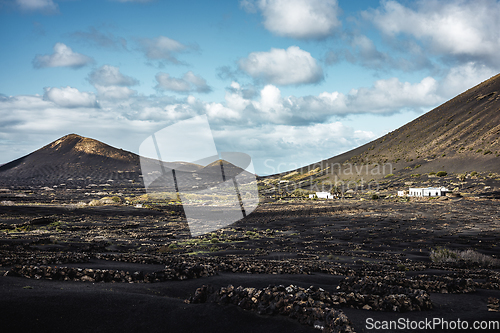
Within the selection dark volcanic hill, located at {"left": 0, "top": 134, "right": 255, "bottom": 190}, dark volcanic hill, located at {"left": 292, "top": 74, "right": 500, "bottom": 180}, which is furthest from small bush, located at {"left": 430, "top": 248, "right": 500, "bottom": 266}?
dark volcanic hill, located at {"left": 0, "top": 134, "right": 255, "bottom": 190}

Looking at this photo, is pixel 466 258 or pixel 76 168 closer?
pixel 466 258

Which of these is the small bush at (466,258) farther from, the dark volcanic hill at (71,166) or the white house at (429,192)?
the dark volcanic hill at (71,166)

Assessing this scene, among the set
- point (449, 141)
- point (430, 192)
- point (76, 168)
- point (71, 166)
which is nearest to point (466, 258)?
point (430, 192)

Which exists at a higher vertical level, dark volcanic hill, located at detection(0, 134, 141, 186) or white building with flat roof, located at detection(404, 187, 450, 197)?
dark volcanic hill, located at detection(0, 134, 141, 186)

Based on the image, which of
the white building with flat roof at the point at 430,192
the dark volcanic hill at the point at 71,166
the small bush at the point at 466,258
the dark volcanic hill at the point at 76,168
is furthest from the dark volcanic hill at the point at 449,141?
the dark volcanic hill at the point at 71,166

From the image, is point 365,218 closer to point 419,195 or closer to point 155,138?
point 419,195

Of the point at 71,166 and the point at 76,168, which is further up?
the point at 71,166

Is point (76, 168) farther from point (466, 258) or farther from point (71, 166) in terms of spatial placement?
point (466, 258)

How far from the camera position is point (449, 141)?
81.5 meters

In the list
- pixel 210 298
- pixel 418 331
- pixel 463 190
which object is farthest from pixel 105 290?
pixel 463 190

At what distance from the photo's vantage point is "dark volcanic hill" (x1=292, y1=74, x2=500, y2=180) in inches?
2687

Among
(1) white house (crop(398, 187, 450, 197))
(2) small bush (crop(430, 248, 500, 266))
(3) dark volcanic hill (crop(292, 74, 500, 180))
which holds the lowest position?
(2) small bush (crop(430, 248, 500, 266))

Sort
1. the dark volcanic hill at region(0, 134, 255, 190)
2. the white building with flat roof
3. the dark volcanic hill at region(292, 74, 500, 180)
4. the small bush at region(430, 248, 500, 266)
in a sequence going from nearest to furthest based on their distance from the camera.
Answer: the small bush at region(430, 248, 500, 266), the white building with flat roof, the dark volcanic hill at region(292, 74, 500, 180), the dark volcanic hill at region(0, 134, 255, 190)

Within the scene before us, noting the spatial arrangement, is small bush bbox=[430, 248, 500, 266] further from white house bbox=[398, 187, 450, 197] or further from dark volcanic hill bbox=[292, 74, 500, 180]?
dark volcanic hill bbox=[292, 74, 500, 180]
